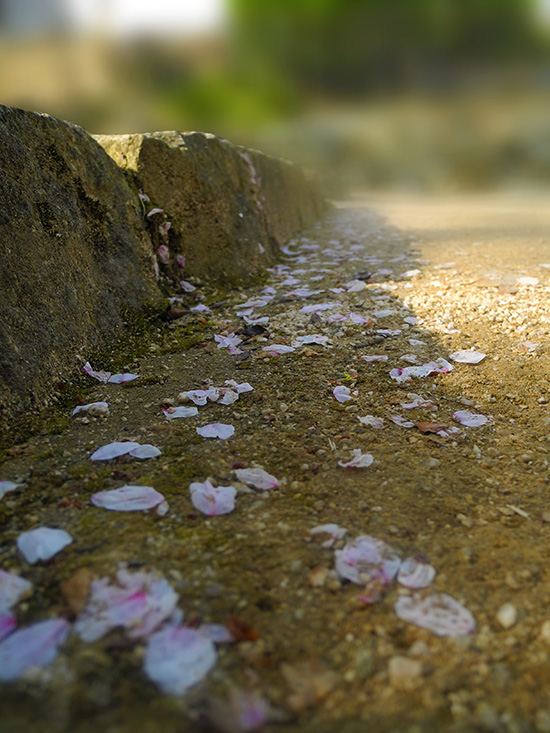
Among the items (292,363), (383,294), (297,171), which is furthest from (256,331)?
(297,171)

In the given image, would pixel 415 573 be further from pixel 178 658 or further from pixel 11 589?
pixel 11 589

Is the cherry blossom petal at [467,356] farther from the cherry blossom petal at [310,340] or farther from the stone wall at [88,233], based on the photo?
the stone wall at [88,233]

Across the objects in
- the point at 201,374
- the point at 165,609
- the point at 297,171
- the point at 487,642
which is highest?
the point at 297,171

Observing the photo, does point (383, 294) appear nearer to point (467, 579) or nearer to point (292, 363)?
point (292, 363)

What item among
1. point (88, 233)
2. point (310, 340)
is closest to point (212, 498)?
point (310, 340)

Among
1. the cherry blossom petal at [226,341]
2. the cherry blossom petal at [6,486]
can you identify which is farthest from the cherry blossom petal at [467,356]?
the cherry blossom petal at [6,486]

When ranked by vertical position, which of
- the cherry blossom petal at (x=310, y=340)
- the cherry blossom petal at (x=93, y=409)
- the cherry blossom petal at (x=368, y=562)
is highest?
the cherry blossom petal at (x=93, y=409)
